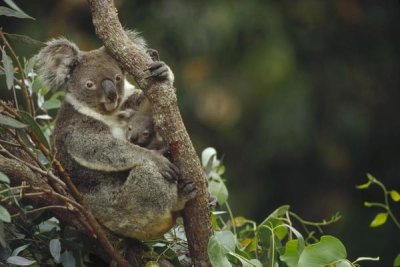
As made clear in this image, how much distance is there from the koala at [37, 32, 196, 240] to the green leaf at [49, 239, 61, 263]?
13.3 inches

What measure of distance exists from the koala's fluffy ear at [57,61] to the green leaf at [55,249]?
96cm

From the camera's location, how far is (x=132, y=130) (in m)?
4.40

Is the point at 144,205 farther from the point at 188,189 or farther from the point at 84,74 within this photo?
the point at 84,74

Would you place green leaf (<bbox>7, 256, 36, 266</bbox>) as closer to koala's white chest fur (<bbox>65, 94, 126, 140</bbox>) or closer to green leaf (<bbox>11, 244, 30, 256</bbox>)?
green leaf (<bbox>11, 244, 30, 256</bbox>)

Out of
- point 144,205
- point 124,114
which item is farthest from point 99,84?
point 144,205

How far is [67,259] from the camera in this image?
3.93 metres

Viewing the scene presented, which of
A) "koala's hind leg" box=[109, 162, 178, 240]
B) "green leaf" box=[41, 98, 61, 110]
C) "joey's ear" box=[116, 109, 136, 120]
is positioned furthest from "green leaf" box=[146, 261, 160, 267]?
"green leaf" box=[41, 98, 61, 110]

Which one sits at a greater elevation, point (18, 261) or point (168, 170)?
point (168, 170)

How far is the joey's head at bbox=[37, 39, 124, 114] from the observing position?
14.5 ft

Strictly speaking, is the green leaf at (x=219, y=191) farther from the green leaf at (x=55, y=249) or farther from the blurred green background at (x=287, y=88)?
the blurred green background at (x=287, y=88)

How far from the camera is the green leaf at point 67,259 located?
154 inches

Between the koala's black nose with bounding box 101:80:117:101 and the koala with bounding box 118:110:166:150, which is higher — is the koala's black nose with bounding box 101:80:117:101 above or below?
above

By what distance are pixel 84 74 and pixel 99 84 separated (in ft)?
0.33

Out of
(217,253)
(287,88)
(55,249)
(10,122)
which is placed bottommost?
(287,88)
